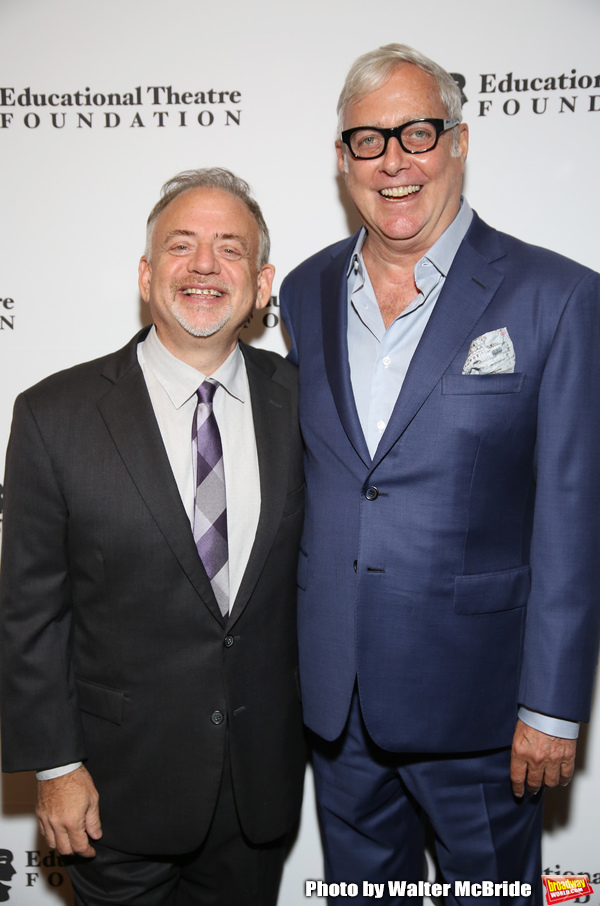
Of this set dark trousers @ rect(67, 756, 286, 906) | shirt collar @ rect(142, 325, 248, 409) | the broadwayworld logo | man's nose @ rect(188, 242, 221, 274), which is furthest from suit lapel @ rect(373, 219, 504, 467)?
the broadwayworld logo

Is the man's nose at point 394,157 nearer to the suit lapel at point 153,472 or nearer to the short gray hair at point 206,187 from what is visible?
the short gray hair at point 206,187

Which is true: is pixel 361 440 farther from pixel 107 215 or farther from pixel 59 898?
pixel 59 898

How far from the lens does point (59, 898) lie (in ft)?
7.76

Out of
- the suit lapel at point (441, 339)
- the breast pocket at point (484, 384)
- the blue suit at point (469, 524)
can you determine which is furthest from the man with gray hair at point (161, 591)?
the breast pocket at point (484, 384)

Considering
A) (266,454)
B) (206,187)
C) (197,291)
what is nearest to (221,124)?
(206,187)

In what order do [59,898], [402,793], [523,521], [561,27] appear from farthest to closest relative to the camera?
[59,898] < [561,27] < [402,793] < [523,521]

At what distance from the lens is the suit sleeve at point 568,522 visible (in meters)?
1.44

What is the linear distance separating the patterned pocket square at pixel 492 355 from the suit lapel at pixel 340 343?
251 millimetres

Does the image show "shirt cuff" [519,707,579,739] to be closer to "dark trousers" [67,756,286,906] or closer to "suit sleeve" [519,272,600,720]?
"suit sleeve" [519,272,600,720]

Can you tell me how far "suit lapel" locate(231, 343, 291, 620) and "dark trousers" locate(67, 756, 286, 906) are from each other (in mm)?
448

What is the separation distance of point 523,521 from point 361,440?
39cm

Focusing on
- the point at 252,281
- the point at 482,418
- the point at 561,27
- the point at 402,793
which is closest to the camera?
the point at 482,418

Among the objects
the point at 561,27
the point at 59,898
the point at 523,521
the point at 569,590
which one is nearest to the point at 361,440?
the point at 523,521

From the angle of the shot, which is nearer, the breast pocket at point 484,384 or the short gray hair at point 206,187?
the breast pocket at point 484,384
